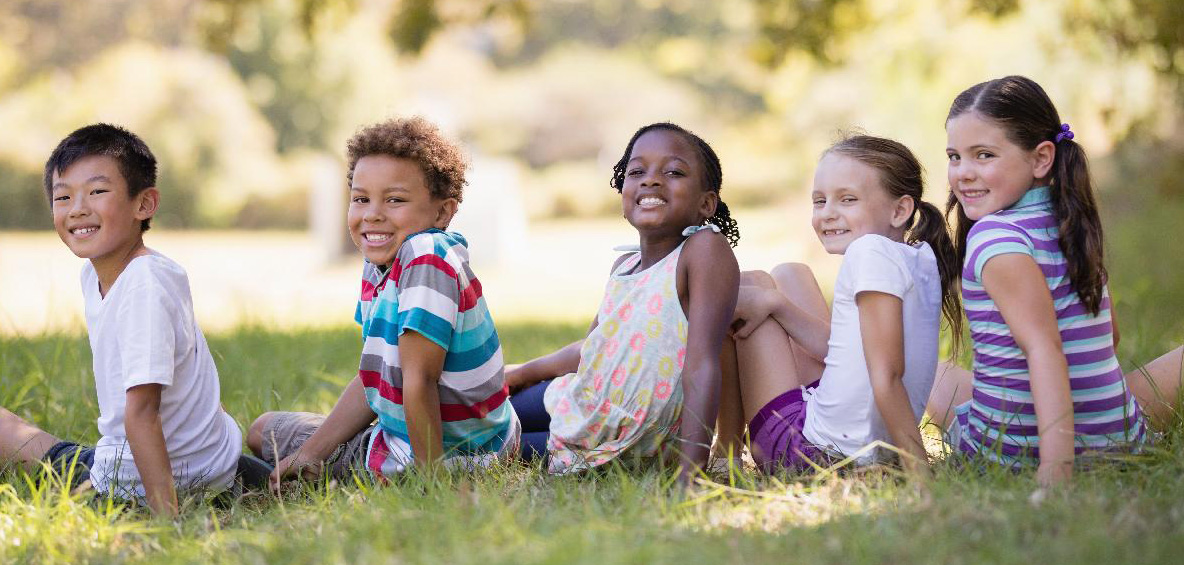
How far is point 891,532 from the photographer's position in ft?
7.79

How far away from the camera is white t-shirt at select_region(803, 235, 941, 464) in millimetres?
2984

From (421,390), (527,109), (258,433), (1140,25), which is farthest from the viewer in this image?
(527,109)

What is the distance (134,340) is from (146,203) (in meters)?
0.51

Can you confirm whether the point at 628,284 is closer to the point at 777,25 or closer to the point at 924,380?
the point at 924,380

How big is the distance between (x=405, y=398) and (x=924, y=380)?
150 centimetres

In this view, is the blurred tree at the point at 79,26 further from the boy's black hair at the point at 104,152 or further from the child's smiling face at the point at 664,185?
the child's smiling face at the point at 664,185

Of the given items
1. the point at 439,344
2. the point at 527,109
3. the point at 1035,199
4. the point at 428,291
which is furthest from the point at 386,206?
the point at 527,109

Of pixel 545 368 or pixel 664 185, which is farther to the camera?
pixel 545 368

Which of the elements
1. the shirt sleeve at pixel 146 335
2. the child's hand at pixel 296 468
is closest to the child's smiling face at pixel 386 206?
the shirt sleeve at pixel 146 335

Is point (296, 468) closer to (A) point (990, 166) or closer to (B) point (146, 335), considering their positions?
(B) point (146, 335)

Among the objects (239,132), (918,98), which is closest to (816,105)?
(918,98)

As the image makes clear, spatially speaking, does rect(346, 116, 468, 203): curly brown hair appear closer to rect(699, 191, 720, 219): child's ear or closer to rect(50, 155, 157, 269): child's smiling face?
rect(50, 155, 157, 269): child's smiling face

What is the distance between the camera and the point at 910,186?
3.23 metres

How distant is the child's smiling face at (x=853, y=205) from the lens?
3.18m
